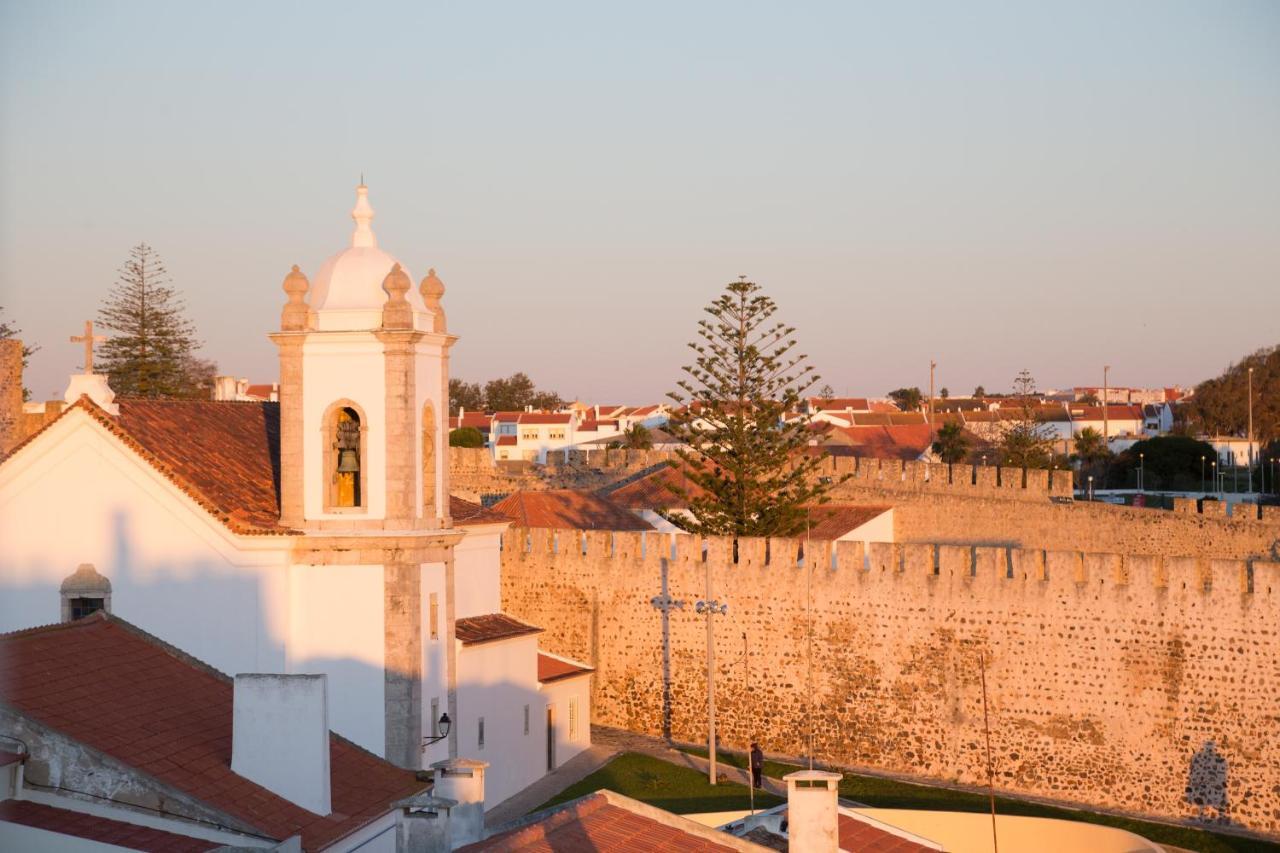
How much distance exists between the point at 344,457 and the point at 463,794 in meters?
5.13

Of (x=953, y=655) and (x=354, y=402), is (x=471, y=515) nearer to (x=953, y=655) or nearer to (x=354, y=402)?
(x=354, y=402)

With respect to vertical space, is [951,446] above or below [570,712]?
above

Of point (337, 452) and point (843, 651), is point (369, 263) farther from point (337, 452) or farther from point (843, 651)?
point (843, 651)

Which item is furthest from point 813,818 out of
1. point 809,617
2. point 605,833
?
point 809,617

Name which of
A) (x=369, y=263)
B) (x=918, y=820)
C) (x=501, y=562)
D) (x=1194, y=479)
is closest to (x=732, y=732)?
(x=501, y=562)

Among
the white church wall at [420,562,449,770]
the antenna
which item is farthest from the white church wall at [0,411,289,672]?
the antenna

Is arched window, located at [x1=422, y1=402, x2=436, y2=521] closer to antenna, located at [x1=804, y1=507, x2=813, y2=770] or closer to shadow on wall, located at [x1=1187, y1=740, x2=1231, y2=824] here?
antenna, located at [x1=804, y1=507, x2=813, y2=770]

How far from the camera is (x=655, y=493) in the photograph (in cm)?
2805

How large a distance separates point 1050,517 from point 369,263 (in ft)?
50.5

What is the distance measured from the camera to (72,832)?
10906 millimetres

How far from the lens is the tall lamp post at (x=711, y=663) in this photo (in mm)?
18656

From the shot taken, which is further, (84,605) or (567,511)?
(567,511)

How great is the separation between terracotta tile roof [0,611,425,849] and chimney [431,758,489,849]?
2.86 feet

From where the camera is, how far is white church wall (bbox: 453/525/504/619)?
18.8 m
